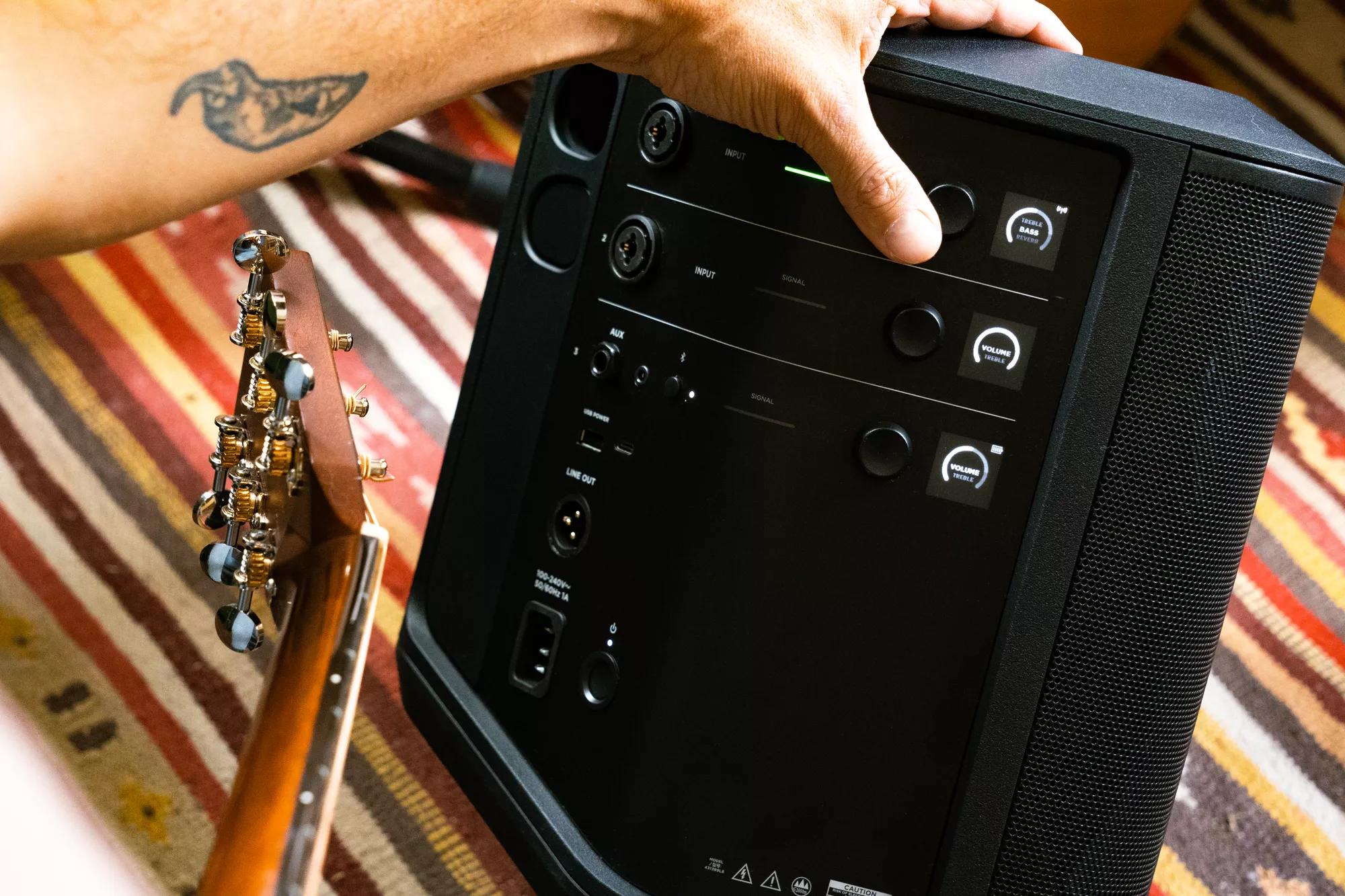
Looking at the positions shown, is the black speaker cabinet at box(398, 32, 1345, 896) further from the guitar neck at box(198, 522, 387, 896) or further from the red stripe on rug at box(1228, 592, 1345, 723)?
the red stripe on rug at box(1228, 592, 1345, 723)

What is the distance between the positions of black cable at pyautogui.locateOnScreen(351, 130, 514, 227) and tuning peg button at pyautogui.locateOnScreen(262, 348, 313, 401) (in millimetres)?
644

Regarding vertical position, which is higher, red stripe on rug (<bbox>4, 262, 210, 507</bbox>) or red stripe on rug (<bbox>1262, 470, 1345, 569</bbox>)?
red stripe on rug (<bbox>1262, 470, 1345, 569</bbox>)

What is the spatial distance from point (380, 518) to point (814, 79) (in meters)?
0.48

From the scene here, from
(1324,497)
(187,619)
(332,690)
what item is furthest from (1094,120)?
(187,619)

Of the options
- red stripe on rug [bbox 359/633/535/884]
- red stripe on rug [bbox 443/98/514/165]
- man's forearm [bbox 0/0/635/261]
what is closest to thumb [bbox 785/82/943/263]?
man's forearm [bbox 0/0/635/261]

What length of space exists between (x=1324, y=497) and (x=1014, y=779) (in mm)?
463

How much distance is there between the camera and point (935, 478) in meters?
0.50

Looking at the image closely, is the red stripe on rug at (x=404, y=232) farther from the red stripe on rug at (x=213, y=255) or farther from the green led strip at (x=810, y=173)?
the green led strip at (x=810, y=173)

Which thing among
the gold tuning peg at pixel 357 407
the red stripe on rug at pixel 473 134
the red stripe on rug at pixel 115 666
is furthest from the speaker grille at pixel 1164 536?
the red stripe on rug at pixel 473 134

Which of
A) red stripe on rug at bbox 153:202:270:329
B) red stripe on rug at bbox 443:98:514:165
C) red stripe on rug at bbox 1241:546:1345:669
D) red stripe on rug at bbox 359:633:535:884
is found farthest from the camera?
red stripe on rug at bbox 443:98:514:165

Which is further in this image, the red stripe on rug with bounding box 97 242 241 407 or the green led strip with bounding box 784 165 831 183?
the red stripe on rug with bounding box 97 242 241 407

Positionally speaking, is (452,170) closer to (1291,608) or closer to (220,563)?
(220,563)

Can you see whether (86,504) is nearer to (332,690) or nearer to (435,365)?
(435,365)

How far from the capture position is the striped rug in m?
0.67
